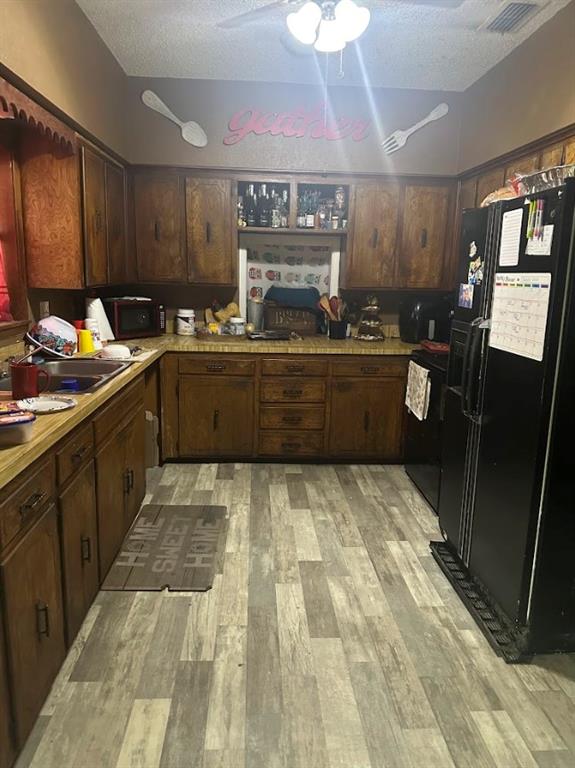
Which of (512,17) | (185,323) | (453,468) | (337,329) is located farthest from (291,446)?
(512,17)

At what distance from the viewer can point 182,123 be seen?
13.4 feet

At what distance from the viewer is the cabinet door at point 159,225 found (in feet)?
13.2

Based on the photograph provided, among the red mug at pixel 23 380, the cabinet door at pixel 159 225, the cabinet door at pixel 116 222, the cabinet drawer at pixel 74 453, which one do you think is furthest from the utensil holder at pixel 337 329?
the red mug at pixel 23 380

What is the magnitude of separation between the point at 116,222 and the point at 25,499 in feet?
8.78

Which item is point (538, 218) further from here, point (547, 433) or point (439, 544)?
point (439, 544)

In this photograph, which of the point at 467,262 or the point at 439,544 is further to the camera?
the point at 439,544

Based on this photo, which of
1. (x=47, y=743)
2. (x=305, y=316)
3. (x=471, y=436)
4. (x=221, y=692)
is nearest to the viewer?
(x=47, y=743)

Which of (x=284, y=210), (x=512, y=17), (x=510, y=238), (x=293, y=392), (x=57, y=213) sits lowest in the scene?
(x=293, y=392)

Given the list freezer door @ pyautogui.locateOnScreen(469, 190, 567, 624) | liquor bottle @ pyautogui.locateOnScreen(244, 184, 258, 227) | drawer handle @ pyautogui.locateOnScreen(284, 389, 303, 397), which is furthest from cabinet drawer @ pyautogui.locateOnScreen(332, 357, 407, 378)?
freezer door @ pyautogui.locateOnScreen(469, 190, 567, 624)

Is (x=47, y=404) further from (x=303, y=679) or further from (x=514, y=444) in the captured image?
(x=514, y=444)

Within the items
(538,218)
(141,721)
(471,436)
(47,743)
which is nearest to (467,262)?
(538,218)

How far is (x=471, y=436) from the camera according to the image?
100 inches

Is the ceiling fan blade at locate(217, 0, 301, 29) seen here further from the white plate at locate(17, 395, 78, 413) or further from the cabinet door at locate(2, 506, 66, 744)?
the cabinet door at locate(2, 506, 66, 744)

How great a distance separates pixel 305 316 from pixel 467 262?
1958 mm
